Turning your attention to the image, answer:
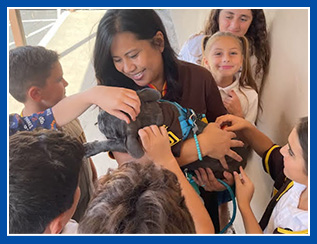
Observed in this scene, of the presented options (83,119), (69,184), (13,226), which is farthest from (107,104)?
(13,226)

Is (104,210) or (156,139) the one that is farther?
(156,139)

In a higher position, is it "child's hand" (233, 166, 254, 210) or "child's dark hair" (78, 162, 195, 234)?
"child's dark hair" (78, 162, 195, 234)

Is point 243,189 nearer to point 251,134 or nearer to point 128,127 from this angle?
point 251,134

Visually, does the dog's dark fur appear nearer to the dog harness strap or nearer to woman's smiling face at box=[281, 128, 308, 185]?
the dog harness strap

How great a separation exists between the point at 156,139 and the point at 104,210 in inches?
6.5

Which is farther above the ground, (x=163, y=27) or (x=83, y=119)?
(x=163, y=27)

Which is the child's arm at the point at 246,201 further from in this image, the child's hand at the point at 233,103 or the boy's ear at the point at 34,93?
the boy's ear at the point at 34,93

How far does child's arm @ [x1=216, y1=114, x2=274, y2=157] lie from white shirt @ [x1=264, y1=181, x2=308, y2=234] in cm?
9

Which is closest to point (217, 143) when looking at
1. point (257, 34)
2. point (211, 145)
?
point (211, 145)

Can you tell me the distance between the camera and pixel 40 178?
540mm

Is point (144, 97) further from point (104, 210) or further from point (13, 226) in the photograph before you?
point (13, 226)

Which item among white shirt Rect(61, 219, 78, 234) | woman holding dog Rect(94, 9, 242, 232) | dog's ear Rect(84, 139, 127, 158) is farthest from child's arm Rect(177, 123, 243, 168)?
white shirt Rect(61, 219, 78, 234)

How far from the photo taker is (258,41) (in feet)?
2.11

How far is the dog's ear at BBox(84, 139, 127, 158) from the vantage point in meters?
0.58
